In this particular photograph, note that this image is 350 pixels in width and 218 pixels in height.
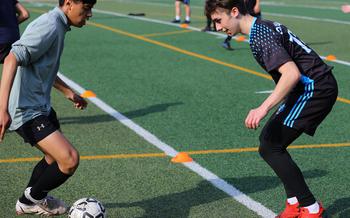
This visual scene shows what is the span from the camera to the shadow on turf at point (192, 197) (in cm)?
557

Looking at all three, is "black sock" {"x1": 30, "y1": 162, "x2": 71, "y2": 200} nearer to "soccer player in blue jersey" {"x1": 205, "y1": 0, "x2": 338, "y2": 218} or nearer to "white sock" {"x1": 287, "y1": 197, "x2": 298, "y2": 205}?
"soccer player in blue jersey" {"x1": 205, "y1": 0, "x2": 338, "y2": 218}

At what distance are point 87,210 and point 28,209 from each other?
582mm

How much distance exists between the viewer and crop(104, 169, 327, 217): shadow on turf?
5.57 metres

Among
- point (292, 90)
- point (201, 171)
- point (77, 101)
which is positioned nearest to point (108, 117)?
point (201, 171)

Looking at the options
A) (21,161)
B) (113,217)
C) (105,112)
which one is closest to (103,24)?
(105,112)

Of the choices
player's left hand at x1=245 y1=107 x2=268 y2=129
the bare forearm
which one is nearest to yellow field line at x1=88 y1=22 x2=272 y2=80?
player's left hand at x1=245 y1=107 x2=268 y2=129

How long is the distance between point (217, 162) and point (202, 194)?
1.00 metres

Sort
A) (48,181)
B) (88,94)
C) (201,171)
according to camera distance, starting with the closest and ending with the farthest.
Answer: (48,181) < (201,171) < (88,94)

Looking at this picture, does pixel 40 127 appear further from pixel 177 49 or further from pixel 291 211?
pixel 177 49

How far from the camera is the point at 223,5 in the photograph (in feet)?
15.8

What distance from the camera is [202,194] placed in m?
5.95

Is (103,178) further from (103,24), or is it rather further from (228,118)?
(103,24)

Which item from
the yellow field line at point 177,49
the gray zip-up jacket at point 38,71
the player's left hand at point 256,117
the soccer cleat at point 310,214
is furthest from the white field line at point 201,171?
the yellow field line at point 177,49

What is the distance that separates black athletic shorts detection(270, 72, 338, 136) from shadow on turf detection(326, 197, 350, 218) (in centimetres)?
86
